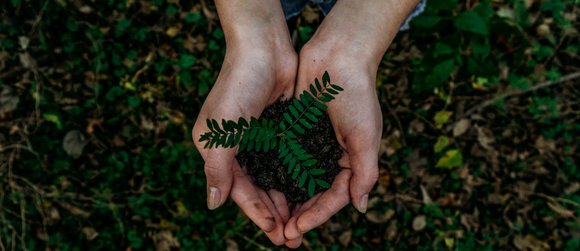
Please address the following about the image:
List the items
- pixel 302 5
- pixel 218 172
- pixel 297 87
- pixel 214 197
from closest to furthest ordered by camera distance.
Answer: pixel 218 172, pixel 214 197, pixel 297 87, pixel 302 5

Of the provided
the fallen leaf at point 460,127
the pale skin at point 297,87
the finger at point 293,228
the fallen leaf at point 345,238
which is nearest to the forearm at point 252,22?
the pale skin at point 297,87

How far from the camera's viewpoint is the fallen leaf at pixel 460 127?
385 cm

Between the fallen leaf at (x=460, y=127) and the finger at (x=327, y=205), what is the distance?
1798 millimetres

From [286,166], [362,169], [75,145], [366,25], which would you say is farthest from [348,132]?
[75,145]

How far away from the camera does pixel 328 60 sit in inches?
105

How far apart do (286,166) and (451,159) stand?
2.07 meters

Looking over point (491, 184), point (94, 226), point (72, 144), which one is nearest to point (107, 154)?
point (72, 144)

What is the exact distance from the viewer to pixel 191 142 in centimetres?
369

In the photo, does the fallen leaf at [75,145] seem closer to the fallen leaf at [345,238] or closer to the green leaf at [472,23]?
the fallen leaf at [345,238]

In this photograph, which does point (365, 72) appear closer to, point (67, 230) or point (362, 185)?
point (362, 185)

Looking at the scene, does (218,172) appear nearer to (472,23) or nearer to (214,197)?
(214,197)

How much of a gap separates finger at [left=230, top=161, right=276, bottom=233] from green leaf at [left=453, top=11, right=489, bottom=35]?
2206 millimetres

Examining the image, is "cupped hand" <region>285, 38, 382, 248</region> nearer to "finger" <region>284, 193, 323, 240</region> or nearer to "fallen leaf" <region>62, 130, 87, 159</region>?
"finger" <region>284, 193, 323, 240</region>

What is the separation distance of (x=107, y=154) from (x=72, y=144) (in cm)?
38
